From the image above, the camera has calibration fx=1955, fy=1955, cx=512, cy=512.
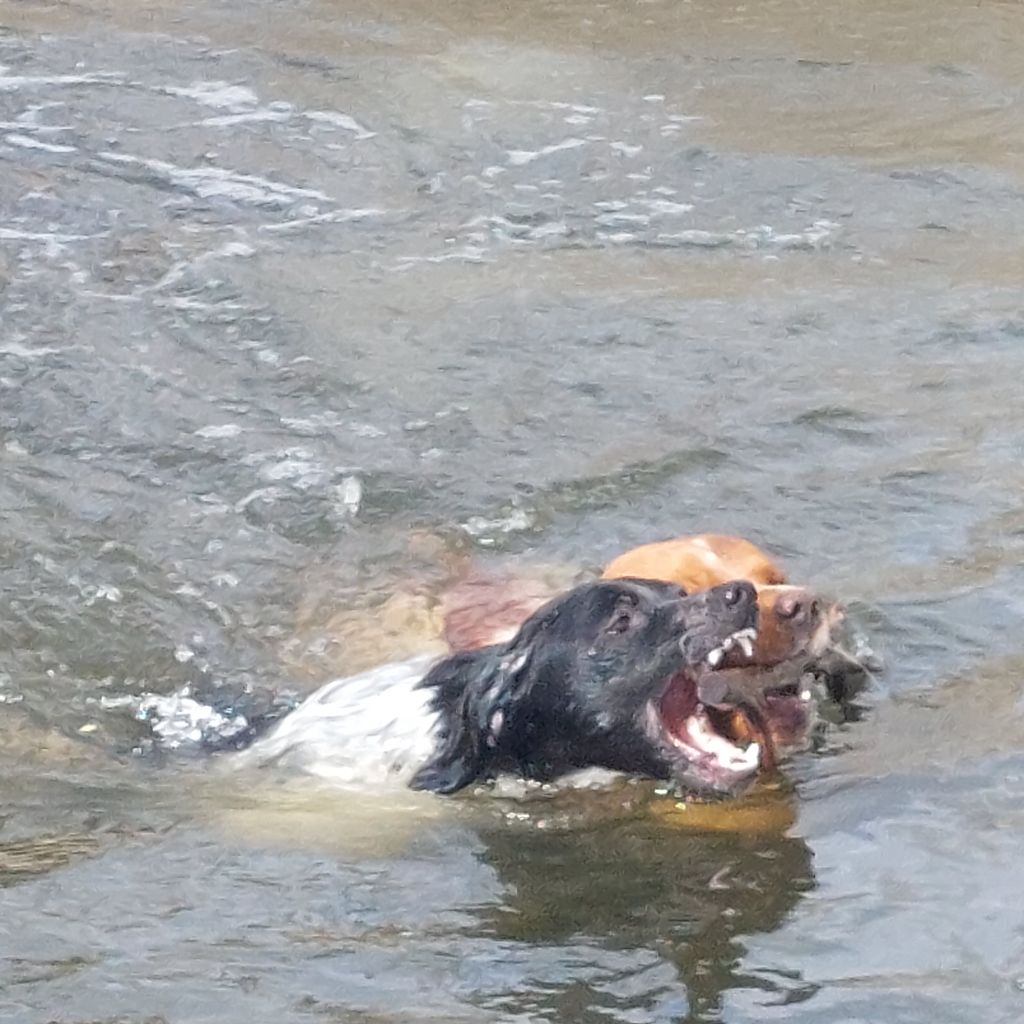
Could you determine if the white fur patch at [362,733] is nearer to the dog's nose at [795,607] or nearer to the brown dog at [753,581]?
the brown dog at [753,581]

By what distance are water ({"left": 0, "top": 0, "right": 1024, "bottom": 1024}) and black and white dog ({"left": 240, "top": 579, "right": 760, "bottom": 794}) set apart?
0.45 ft

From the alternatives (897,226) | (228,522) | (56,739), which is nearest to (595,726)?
(56,739)

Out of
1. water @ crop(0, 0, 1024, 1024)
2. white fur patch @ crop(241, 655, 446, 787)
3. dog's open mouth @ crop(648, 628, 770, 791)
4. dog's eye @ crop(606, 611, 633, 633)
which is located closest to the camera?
water @ crop(0, 0, 1024, 1024)

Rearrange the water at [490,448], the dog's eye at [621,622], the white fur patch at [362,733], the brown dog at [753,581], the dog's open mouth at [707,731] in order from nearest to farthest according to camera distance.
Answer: the water at [490,448], the dog's open mouth at [707,731], the dog's eye at [621,622], the brown dog at [753,581], the white fur patch at [362,733]

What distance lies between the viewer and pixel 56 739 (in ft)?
16.4

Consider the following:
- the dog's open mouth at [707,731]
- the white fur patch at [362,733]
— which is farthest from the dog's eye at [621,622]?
the white fur patch at [362,733]

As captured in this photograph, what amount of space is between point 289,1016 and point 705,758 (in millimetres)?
1149

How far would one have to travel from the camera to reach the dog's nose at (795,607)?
453 centimetres

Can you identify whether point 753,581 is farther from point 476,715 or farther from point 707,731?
point 476,715

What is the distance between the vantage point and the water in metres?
3.91

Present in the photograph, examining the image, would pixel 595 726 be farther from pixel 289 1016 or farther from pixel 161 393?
pixel 161 393

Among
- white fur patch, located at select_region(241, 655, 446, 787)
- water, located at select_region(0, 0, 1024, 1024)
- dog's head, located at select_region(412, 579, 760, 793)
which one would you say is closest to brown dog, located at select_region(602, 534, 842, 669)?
dog's head, located at select_region(412, 579, 760, 793)

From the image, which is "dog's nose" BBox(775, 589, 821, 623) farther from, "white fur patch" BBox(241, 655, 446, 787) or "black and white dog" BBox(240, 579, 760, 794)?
"white fur patch" BBox(241, 655, 446, 787)

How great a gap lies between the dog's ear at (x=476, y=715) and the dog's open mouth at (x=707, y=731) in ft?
1.11
